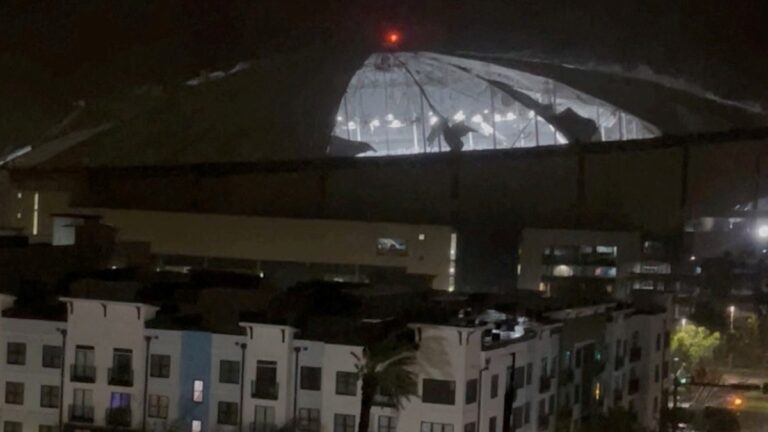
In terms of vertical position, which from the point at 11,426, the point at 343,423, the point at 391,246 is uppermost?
the point at 391,246

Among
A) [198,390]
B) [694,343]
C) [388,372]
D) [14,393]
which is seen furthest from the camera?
[694,343]

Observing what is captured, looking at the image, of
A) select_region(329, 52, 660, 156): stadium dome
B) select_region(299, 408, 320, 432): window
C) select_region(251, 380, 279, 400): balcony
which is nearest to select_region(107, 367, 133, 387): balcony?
select_region(251, 380, 279, 400): balcony

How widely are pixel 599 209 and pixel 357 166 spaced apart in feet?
3.73

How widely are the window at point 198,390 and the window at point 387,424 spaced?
59 centimetres

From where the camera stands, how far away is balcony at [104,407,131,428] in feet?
11.2

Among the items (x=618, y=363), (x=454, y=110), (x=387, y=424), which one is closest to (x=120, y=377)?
(x=387, y=424)

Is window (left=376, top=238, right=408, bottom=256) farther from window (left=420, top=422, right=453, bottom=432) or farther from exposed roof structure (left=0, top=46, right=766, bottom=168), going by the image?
window (left=420, top=422, right=453, bottom=432)

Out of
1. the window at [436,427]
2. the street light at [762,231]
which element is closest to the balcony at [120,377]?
the window at [436,427]

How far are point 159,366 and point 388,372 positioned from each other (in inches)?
32.0

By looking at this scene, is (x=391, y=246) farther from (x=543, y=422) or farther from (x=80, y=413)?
(x=80, y=413)

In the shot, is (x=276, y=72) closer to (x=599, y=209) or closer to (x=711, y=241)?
(x=599, y=209)

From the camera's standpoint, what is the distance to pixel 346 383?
3.23 meters

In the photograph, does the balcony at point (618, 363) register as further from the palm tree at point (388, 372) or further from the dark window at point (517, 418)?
the palm tree at point (388, 372)

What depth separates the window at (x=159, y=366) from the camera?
11.3 ft
